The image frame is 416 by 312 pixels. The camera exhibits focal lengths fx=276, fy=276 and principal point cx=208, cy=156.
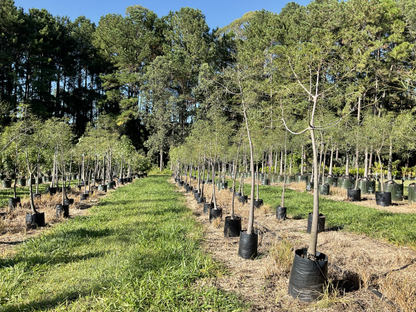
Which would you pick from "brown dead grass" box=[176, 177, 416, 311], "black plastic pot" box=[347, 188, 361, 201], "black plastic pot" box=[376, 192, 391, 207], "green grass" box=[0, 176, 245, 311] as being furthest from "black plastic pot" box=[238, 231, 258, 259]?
"black plastic pot" box=[347, 188, 361, 201]

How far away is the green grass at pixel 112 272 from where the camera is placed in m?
3.36

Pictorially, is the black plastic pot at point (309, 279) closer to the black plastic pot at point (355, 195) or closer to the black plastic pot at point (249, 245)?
the black plastic pot at point (249, 245)

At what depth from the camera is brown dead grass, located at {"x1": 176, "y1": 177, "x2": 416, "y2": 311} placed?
3.35m

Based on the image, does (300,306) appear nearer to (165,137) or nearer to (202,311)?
(202,311)

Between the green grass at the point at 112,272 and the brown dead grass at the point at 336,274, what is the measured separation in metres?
0.36

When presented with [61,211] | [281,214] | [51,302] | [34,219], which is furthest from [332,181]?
[51,302]

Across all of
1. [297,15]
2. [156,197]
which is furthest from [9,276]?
[297,15]

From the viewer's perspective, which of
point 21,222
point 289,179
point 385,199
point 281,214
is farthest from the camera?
point 289,179

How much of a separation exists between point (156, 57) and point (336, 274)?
4120cm

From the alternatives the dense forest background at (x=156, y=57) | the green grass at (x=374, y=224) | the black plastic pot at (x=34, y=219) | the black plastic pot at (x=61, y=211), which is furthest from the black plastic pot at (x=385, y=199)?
the dense forest background at (x=156, y=57)

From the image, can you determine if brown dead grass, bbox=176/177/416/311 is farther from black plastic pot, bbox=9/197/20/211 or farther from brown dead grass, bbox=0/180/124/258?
black plastic pot, bbox=9/197/20/211

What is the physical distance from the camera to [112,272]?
13.8 feet

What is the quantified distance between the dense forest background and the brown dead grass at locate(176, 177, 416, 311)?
2382 cm

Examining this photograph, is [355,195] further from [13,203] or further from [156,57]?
[156,57]
